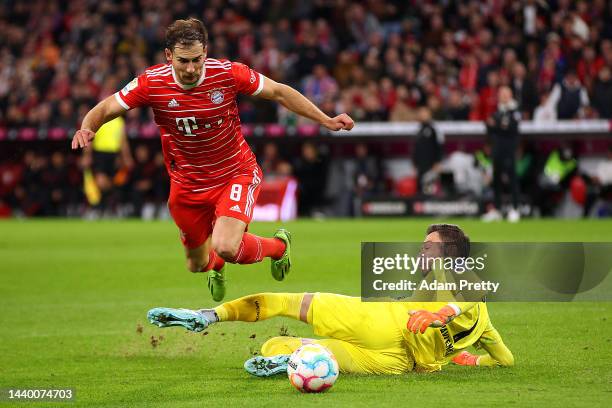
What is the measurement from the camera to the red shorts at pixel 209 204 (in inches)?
341

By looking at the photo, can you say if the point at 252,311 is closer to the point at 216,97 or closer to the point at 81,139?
the point at 81,139

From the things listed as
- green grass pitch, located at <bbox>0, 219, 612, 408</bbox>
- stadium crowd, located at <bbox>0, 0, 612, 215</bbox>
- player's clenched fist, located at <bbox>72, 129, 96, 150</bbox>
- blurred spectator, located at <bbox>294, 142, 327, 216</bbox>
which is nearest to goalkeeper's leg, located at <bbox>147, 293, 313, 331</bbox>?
green grass pitch, located at <bbox>0, 219, 612, 408</bbox>

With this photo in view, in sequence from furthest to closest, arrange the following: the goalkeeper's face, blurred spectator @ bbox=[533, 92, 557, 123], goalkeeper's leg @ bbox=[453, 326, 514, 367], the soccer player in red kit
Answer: blurred spectator @ bbox=[533, 92, 557, 123]
the soccer player in red kit
goalkeeper's leg @ bbox=[453, 326, 514, 367]
the goalkeeper's face

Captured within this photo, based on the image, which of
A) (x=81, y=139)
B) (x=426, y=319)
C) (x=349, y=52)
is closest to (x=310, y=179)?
(x=349, y=52)

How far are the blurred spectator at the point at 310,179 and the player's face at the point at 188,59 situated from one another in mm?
15359

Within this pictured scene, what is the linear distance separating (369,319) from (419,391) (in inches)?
25.0

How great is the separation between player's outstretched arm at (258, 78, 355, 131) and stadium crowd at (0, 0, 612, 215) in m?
13.3

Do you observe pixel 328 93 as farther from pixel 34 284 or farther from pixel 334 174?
pixel 34 284

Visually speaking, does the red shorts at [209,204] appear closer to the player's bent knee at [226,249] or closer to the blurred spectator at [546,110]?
the player's bent knee at [226,249]

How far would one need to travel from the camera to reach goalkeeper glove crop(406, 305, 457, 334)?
21.4 feet

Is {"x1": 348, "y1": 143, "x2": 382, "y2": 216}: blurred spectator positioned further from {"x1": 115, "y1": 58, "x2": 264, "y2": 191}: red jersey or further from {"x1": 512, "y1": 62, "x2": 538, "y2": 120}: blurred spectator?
{"x1": 115, "y1": 58, "x2": 264, "y2": 191}: red jersey

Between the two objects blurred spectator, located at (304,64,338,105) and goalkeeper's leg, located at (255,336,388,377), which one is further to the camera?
blurred spectator, located at (304,64,338,105)

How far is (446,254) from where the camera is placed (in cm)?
681

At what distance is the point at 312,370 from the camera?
257 inches
